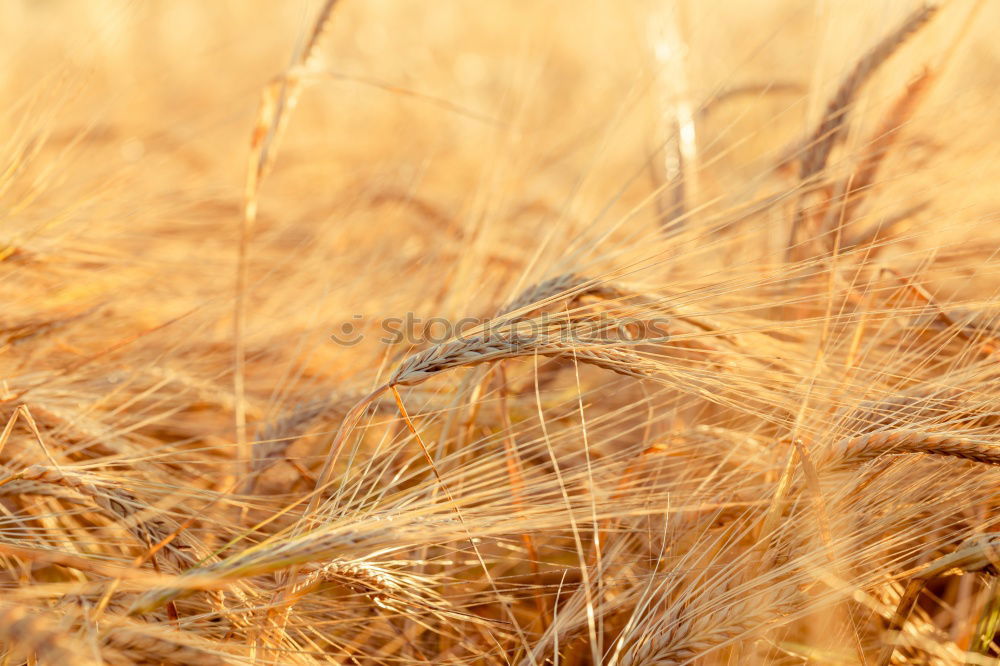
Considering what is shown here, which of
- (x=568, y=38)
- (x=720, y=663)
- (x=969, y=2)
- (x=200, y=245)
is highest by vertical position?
(x=568, y=38)

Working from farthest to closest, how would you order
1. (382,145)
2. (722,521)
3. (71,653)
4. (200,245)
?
(382,145) → (200,245) → (722,521) → (71,653)

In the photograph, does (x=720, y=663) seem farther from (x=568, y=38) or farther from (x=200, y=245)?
(x=568, y=38)

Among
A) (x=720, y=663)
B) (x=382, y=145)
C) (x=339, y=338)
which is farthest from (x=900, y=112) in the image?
(x=382, y=145)

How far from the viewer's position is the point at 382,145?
216cm

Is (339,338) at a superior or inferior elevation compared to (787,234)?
inferior

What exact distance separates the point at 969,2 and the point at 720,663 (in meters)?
0.76

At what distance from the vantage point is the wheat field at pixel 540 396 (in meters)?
0.56

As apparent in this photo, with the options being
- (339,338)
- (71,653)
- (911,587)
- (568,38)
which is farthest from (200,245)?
(568,38)

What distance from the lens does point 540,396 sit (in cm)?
85

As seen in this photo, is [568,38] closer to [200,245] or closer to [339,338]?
[200,245]

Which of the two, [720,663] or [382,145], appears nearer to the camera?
[720,663]

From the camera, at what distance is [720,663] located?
57 centimetres

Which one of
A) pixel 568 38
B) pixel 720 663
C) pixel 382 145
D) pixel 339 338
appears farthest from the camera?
pixel 568 38

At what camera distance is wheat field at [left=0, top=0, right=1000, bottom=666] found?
0.56m
